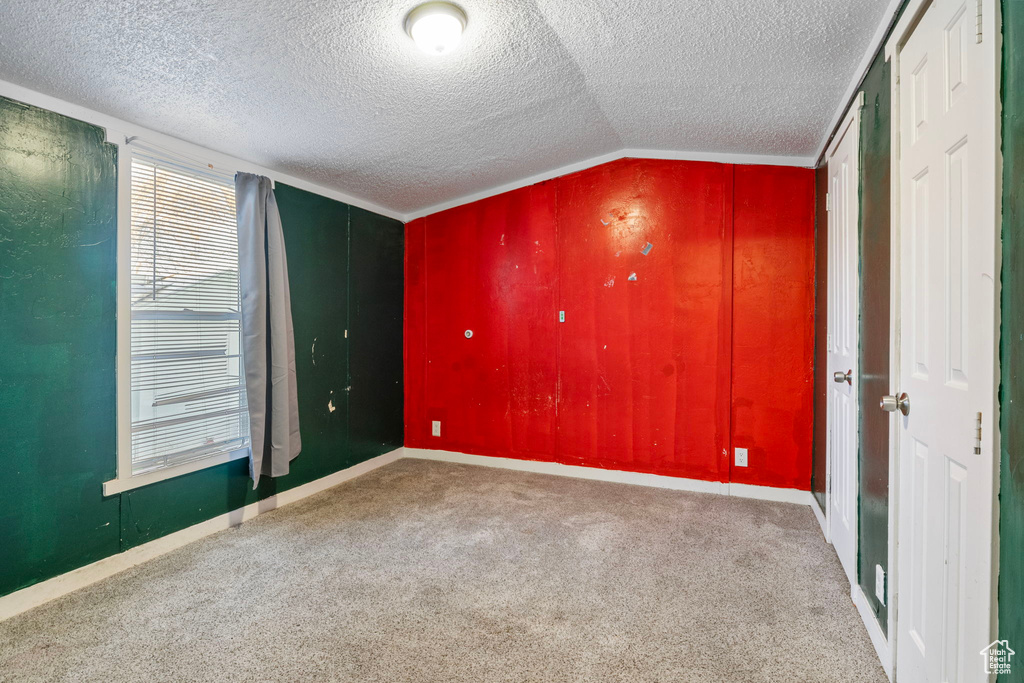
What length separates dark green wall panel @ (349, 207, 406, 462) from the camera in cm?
351

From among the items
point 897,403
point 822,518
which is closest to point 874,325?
point 897,403

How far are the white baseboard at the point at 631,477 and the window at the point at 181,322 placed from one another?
1.63 metres

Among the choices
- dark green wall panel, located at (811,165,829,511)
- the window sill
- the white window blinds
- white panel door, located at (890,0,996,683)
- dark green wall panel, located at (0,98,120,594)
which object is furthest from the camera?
dark green wall panel, located at (811,165,829,511)

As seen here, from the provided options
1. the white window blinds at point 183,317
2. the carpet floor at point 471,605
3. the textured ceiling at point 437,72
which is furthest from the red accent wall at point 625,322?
the white window blinds at point 183,317

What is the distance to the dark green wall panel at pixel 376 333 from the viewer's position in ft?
11.5

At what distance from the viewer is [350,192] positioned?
3371 millimetres

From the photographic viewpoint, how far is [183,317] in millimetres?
2385

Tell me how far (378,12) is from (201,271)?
165 centimetres

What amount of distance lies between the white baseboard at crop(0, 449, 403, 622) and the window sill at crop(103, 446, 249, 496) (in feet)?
0.94

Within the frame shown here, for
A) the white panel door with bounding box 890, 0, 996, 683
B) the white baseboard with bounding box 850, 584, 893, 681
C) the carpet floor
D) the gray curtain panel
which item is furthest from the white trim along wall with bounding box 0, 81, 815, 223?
the white baseboard with bounding box 850, 584, 893, 681

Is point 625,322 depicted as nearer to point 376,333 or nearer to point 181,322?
point 376,333

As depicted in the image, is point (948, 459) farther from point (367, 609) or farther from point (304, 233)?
point (304, 233)

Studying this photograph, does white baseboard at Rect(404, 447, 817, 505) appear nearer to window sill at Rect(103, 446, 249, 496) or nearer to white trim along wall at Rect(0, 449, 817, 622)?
white trim along wall at Rect(0, 449, 817, 622)

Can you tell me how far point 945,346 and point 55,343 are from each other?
302cm
